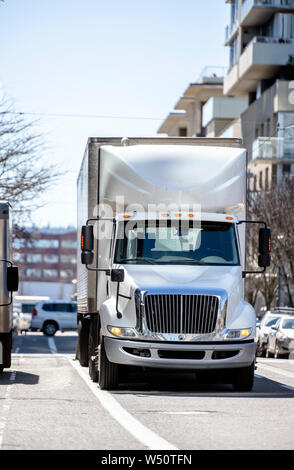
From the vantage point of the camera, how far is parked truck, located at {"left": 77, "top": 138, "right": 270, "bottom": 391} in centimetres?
1641

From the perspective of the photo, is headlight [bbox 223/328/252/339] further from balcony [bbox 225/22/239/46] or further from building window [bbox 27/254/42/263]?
building window [bbox 27/254/42/263]

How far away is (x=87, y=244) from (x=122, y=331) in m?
1.50

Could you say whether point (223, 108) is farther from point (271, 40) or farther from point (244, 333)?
point (244, 333)

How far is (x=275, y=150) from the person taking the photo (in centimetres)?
6594

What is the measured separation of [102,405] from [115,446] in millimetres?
4380

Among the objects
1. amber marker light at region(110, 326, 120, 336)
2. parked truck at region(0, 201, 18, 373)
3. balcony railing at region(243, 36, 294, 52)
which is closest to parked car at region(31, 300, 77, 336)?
balcony railing at region(243, 36, 294, 52)

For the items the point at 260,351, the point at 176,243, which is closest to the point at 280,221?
the point at 260,351

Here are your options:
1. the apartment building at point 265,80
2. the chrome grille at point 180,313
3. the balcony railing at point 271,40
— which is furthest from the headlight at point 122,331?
the balcony railing at point 271,40

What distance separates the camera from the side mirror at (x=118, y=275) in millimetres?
16875

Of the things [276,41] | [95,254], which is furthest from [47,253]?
[95,254]

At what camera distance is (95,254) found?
1859 cm

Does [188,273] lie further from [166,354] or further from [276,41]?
[276,41]

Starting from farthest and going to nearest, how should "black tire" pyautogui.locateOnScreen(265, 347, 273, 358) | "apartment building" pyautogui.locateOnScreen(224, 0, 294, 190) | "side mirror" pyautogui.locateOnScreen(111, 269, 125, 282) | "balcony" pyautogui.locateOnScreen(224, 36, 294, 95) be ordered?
"balcony" pyautogui.locateOnScreen(224, 36, 294, 95) → "apartment building" pyautogui.locateOnScreen(224, 0, 294, 190) → "black tire" pyautogui.locateOnScreen(265, 347, 273, 358) → "side mirror" pyautogui.locateOnScreen(111, 269, 125, 282)

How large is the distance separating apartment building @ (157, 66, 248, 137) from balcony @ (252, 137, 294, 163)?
20.2 meters
